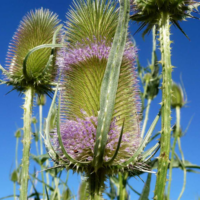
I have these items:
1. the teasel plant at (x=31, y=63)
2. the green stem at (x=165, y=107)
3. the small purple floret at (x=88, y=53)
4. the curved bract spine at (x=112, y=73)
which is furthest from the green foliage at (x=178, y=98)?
the curved bract spine at (x=112, y=73)

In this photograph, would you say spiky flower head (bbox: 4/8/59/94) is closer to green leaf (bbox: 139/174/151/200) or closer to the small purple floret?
the small purple floret

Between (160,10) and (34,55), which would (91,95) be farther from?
(34,55)

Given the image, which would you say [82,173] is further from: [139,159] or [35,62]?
[35,62]

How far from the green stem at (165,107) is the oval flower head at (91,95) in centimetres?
23

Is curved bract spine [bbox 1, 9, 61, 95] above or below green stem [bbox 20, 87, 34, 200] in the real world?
above

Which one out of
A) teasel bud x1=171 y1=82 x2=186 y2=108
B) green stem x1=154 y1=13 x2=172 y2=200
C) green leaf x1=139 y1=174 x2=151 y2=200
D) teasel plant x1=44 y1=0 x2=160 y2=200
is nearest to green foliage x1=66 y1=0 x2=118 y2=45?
teasel plant x1=44 y1=0 x2=160 y2=200

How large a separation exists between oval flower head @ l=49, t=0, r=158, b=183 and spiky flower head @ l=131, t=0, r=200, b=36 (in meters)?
0.25

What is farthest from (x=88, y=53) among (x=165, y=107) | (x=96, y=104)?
(x=165, y=107)

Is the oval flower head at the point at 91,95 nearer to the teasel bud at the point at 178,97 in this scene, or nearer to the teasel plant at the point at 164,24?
the teasel plant at the point at 164,24

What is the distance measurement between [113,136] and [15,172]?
2.77 metres

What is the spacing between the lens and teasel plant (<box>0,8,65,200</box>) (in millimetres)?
3270

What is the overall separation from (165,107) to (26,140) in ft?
6.22

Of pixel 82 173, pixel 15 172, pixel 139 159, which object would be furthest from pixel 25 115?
pixel 139 159

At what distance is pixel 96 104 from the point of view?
82.1 inches
